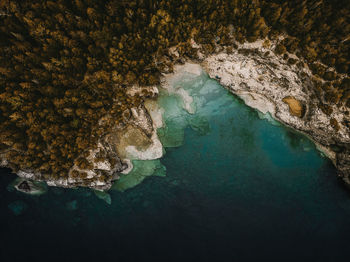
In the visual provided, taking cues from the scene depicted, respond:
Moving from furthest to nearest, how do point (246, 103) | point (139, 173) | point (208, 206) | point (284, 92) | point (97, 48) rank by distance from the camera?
1. point (139, 173)
2. point (208, 206)
3. point (246, 103)
4. point (284, 92)
5. point (97, 48)

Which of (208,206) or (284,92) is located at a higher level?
(284,92)

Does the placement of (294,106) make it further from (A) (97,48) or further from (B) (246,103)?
(A) (97,48)

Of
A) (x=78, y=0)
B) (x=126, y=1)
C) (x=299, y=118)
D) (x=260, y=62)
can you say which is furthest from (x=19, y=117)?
(x=299, y=118)

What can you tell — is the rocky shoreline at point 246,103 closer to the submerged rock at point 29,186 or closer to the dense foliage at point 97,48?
the submerged rock at point 29,186

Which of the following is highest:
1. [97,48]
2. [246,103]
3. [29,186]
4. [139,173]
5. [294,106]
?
[97,48]

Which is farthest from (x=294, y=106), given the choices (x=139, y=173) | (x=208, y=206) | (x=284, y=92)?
(x=139, y=173)

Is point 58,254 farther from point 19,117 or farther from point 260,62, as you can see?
point 260,62
